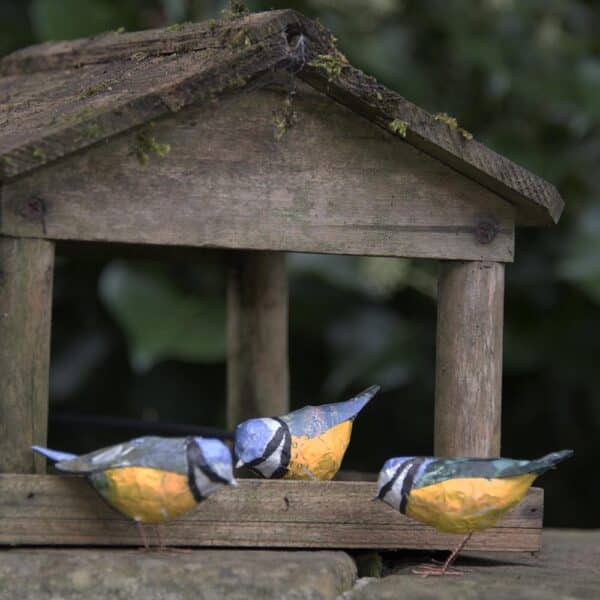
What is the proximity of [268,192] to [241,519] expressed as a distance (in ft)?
2.08

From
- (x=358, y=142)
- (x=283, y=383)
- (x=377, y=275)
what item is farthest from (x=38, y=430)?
(x=377, y=275)

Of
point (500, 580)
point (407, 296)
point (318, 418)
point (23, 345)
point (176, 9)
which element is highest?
point (176, 9)

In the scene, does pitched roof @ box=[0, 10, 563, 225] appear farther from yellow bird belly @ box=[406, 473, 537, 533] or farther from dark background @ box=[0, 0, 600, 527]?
dark background @ box=[0, 0, 600, 527]

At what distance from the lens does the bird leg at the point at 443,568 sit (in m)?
2.52

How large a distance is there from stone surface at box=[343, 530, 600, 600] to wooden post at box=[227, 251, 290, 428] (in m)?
0.95

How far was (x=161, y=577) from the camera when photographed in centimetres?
234

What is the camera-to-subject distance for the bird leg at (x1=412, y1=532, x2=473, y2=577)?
8.28 ft

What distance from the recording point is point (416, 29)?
532 cm

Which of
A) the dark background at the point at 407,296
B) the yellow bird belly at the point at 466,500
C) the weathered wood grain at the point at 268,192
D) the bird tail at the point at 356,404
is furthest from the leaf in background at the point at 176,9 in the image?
the yellow bird belly at the point at 466,500

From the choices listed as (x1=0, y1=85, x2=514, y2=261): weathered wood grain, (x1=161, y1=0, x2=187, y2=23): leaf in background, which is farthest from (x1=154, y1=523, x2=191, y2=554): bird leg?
(x1=161, y1=0, x2=187, y2=23): leaf in background

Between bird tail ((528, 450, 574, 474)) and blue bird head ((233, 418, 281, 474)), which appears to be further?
blue bird head ((233, 418, 281, 474))

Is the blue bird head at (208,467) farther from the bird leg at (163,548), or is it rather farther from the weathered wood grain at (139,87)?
the weathered wood grain at (139,87)

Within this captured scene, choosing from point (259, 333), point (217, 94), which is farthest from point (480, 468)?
point (259, 333)

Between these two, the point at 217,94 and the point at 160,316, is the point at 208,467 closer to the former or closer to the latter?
the point at 217,94
